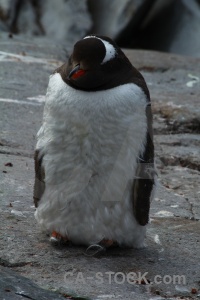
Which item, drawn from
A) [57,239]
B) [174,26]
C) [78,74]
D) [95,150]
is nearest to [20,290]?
[57,239]

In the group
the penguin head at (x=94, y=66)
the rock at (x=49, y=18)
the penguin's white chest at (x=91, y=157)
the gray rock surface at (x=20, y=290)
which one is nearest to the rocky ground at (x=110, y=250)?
the gray rock surface at (x=20, y=290)

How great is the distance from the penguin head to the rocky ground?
79 centimetres

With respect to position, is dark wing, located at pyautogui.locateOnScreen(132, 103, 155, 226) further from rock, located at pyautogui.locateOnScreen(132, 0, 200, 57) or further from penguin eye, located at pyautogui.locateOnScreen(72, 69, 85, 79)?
rock, located at pyautogui.locateOnScreen(132, 0, 200, 57)

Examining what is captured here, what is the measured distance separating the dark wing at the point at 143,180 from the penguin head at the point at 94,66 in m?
0.24

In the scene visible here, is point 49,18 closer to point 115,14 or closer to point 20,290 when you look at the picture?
point 115,14

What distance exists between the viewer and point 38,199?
4.19m

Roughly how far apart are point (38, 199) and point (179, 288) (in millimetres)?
799

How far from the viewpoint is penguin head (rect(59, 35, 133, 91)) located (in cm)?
385

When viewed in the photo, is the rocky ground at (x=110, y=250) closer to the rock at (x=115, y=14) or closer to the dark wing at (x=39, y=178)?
the dark wing at (x=39, y=178)

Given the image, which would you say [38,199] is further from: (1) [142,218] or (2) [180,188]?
(2) [180,188]

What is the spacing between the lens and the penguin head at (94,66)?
385 cm

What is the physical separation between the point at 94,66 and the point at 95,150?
14.4 inches

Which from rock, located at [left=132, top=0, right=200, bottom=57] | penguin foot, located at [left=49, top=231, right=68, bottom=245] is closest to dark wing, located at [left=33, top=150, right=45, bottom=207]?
penguin foot, located at [left=49, top=231, right=68, bottom=245]

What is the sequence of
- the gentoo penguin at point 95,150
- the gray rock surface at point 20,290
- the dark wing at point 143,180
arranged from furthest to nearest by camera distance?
the dark wing at point 143,180
the gentoo penguin at point 95,150
the gray rock surface at point 20,290
